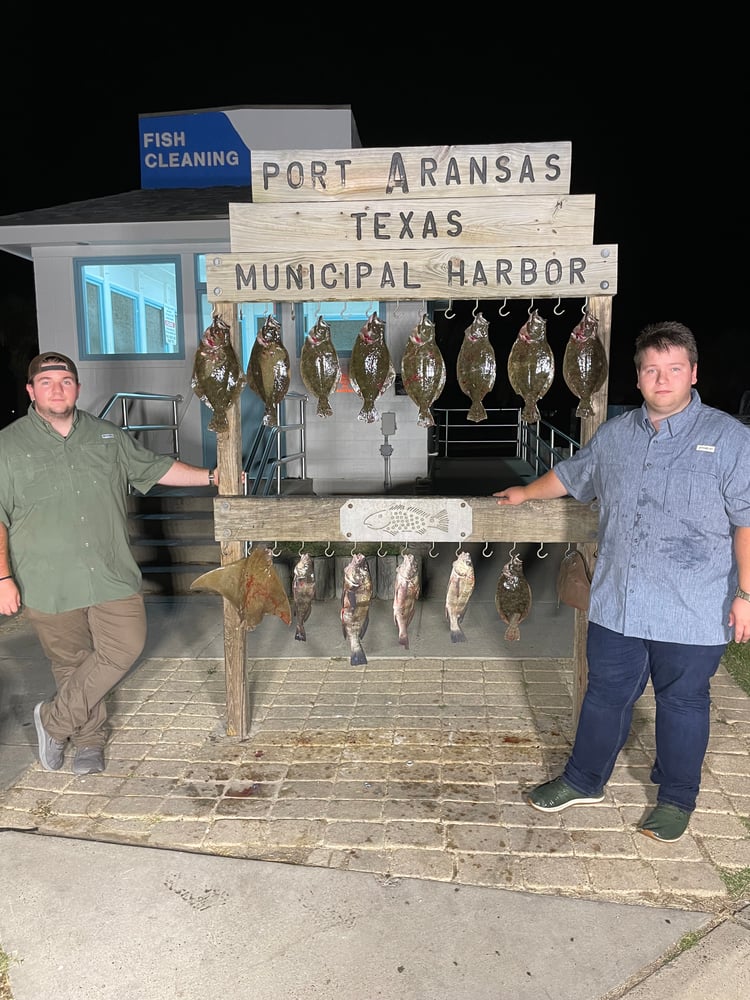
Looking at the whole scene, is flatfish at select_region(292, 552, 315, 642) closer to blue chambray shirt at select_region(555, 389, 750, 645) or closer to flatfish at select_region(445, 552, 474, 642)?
flatfish at select_region(445, 552, 474, 642)

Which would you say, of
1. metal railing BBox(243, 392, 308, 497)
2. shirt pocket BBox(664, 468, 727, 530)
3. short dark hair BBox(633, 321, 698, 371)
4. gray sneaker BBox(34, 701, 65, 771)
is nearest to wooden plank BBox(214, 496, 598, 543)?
shirt pocket BBox(664, 468, 727, 530)

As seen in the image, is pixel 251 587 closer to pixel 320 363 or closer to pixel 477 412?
pixel 320 363

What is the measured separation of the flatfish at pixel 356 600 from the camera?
3.82 m

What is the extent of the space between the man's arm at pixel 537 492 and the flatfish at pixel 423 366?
0.55 metres

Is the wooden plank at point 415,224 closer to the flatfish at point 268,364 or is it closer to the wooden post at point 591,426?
the wooden post at point 591,426

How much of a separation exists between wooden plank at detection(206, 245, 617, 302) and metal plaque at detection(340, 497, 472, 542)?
103 cm

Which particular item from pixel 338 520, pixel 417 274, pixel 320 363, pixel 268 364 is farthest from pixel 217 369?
pixel 417 274

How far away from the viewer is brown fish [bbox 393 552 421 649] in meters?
3.78

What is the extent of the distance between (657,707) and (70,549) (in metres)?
2.75

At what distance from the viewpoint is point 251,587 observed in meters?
3.91

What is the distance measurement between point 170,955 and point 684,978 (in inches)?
Result: 66.8

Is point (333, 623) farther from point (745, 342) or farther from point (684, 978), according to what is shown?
point (745, 342)

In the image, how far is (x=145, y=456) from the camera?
392 cm

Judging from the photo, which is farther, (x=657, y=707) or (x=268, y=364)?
(x=268, y=364)
